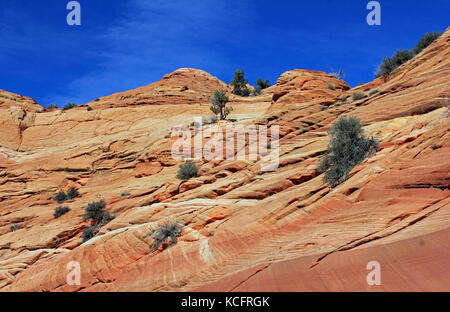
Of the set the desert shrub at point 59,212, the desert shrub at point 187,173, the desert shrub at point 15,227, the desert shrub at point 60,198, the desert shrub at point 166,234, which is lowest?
the desert shrub at point 15,227

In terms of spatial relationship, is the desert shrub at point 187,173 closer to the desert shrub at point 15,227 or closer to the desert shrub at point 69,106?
the desert shrub at point 15,227

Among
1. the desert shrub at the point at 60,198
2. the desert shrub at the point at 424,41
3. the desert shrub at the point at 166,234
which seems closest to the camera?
the desert shrub at the point at 166,234

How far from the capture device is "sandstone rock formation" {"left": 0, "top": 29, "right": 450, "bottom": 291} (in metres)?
5.38

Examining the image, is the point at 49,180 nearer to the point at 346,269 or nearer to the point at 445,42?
the point at 346,269

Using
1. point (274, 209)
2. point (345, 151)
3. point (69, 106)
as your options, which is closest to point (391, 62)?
point (345, 151)

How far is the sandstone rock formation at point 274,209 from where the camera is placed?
5379mm

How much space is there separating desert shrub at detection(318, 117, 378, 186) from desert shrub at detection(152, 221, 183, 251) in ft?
16.9

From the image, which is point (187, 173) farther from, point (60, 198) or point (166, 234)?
point (60, 198)

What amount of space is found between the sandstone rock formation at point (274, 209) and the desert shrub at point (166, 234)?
0.23 metres

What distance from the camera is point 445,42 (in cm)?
1761

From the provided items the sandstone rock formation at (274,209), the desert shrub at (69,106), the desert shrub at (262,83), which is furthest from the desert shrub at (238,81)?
the sandstone rock formation at (274,209)

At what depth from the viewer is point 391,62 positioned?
22234 mm

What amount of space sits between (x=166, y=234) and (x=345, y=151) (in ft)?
21.6
